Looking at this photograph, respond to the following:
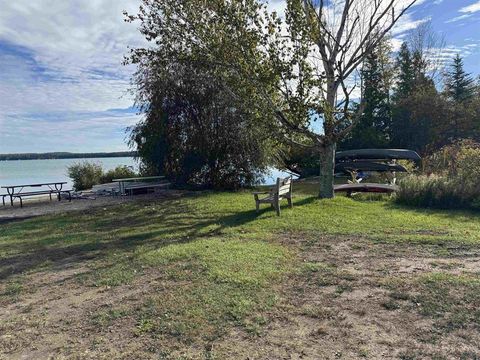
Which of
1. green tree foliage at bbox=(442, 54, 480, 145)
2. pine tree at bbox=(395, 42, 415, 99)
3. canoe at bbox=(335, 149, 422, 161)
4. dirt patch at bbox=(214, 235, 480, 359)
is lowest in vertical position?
dirt patch at bbox=(214, 235, 480, 359)

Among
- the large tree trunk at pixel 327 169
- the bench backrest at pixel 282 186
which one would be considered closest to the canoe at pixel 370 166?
the large tree trunk at pixel 327 169

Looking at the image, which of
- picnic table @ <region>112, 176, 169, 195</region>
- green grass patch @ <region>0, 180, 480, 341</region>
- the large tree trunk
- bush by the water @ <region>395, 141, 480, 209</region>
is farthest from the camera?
picnic table @ <region>112, 176, 169, 195</region>

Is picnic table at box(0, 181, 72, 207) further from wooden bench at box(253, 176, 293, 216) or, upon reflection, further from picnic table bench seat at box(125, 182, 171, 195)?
wooden bench at box(253, 176, 293, 216)

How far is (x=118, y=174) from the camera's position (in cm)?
2009

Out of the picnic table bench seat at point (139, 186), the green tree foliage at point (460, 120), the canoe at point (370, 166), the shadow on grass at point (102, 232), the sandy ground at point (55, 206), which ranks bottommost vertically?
the shadow on grass at point (102, 232)

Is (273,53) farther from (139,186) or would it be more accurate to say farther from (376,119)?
(376,119)

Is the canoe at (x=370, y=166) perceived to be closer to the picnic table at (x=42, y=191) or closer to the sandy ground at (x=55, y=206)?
the sandy ground at (x=55, y=206)

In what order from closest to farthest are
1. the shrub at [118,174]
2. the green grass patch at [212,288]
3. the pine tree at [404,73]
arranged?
the green grass patch at [212,288]
the shrub at [118,174]
the pine tree at [404,73]

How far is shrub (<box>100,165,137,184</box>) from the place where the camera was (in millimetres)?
19953

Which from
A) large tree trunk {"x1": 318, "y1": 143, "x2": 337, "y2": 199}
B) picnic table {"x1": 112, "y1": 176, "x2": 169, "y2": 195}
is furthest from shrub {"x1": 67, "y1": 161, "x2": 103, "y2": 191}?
large tree trunk {"x1": 318, "y1": 143, "x2": 337, "y2": 199}

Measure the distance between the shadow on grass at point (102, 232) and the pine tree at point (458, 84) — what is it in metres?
26.1

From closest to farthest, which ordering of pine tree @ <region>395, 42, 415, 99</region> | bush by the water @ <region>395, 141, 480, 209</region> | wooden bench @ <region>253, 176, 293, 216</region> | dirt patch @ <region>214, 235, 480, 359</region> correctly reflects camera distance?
dirt patch @ <region>214, 235, 480, 359</region>, wooden bench @ <region>253, 176, 293, 216</region>, bush by the water @ <region>395, 141, 480, 209</region>, pine tree @ <region>395, 42, 415, 99</region>

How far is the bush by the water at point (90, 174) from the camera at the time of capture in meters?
19.7

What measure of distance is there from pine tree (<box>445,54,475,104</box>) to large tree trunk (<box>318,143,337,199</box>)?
23.7 m
